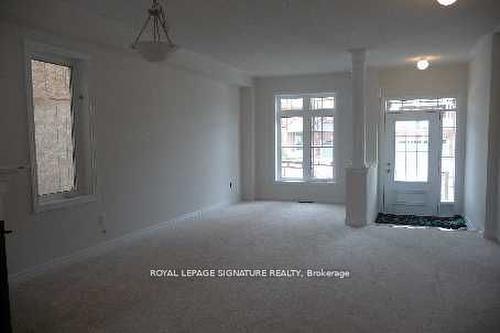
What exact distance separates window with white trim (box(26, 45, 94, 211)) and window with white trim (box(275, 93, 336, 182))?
4.95 metres

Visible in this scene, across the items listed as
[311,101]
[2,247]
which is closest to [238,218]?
[311,101]

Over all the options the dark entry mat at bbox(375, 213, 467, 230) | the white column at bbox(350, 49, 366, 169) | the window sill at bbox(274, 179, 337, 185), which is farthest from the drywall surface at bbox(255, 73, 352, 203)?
the white column at bbox(350, 49, 366, 169)

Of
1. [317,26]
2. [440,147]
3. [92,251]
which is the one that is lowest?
[92,251]

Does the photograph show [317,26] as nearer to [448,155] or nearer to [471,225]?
[471,225]

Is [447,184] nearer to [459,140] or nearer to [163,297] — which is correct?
[459,140]

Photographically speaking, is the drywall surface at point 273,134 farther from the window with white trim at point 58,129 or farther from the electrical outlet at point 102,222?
the window with white trim at point 58,129

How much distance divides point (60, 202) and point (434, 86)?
21.5 feet

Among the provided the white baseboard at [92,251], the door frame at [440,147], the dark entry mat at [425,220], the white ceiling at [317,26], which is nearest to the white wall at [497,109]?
the white ceiling at [317,26]

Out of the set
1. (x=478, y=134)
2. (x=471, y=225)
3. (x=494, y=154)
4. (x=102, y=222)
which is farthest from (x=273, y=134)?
(x=102, y=222)

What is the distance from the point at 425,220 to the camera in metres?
7.54

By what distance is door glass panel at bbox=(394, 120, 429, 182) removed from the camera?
8.03 m

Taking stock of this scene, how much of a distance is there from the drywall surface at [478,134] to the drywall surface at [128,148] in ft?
14.0

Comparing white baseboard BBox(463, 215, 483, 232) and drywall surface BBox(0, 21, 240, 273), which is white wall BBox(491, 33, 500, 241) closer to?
white baseboard BBox(463, 215, 483, 232)

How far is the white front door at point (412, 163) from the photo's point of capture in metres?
7.96
